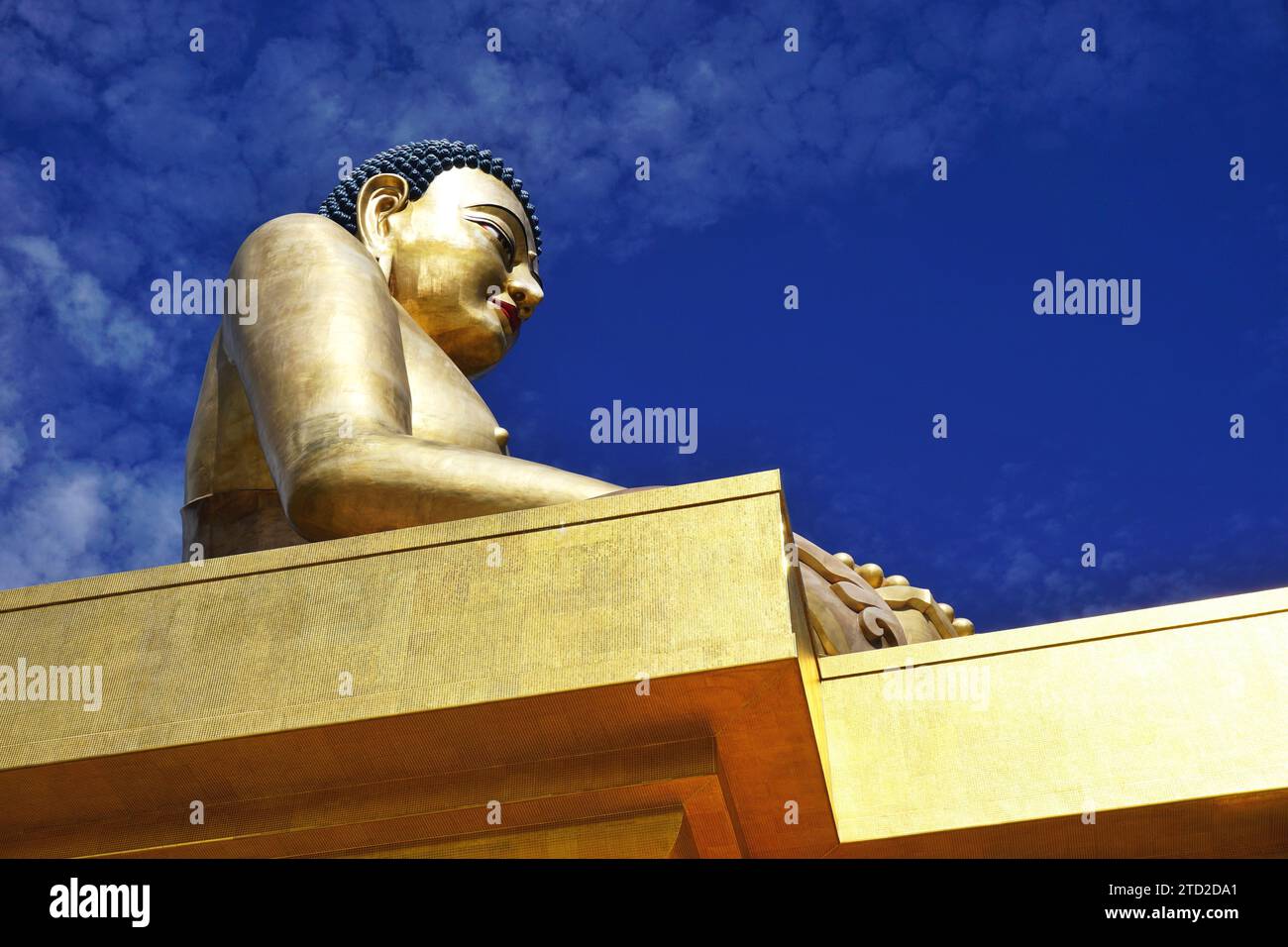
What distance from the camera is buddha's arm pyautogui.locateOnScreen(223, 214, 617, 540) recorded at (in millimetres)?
4680

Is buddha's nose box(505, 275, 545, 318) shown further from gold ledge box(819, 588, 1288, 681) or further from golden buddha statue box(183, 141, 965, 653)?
gold ledge box(819, 588, 1288, 681)

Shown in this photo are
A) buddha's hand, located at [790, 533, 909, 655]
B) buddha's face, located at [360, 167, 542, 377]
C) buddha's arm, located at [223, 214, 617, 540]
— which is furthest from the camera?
buddha's face, located at [360, 167, 542, 377]

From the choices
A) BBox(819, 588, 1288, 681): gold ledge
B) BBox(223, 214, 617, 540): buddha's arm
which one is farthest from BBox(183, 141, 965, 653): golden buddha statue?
BBox(819, 588, 1288, 681): gold ledge

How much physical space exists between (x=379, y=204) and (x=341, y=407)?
1995 millimetres

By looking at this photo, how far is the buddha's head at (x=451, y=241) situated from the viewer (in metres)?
6.64

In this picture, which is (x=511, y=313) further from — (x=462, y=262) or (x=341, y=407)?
(x=341, y=407)

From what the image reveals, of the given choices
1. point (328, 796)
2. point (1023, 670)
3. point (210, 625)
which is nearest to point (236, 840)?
point (328, 796)

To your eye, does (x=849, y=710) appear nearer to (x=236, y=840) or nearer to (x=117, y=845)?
(x=236, y=840)

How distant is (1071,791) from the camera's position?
3885mm

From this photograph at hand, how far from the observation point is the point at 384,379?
524 cm

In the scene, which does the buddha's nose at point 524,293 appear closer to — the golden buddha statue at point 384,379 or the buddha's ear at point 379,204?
the golden buddha statue at point 384,379

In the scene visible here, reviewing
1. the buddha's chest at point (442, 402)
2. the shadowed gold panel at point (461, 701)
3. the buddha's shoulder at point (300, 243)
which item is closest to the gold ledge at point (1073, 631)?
the shadowed gold panel at point (461, 701)

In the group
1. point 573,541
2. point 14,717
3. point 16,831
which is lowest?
point 16,831
